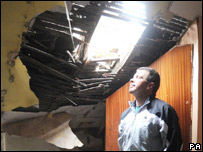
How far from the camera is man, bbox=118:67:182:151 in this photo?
129 cm

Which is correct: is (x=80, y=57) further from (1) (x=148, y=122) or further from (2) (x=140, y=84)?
(1) (x=148, y=122)

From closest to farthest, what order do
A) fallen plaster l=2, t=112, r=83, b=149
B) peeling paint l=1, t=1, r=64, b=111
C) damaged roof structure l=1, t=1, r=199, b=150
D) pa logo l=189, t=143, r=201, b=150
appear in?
peeling paint l=1, t=1, r=64, b=111 → pa logo l=189, t=143, r=201, b=150 → damaged roof structure l=1, t=1, r=199, b=150 → fallen plaster l=2, t=112, r=83, b=149

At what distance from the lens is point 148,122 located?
1357mm

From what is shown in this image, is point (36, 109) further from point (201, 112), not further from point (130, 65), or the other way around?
point (201, 112)

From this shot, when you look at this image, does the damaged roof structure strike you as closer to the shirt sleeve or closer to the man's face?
the man's face

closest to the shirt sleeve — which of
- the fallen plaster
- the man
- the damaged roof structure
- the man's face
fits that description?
the man

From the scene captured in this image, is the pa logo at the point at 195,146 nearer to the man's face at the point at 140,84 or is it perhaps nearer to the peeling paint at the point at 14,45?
the man's face at the point at 140,84

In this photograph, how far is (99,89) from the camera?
2738 millimetres

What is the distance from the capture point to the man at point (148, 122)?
129 centimetres

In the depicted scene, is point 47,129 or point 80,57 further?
point 47,129

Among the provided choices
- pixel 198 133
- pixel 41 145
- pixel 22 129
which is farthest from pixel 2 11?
pixel 41 145

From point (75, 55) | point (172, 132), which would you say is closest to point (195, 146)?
point (172, 132)

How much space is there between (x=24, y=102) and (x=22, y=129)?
1.72 metres

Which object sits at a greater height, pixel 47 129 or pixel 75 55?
pixel 75 55
